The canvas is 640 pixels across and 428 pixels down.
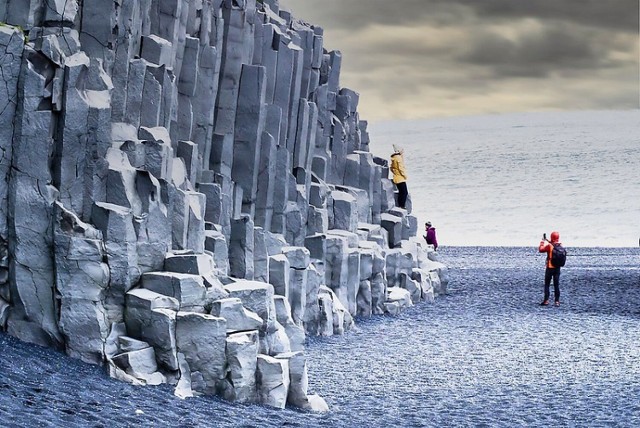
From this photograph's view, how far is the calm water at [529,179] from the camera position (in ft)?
237

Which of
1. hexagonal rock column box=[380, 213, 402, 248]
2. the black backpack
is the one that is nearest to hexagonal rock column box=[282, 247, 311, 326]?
Result: the black backpack

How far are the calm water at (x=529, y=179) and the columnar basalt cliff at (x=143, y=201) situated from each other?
49248mm

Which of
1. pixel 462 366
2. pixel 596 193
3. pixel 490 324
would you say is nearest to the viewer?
pixel 462 366

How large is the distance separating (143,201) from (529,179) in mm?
68807

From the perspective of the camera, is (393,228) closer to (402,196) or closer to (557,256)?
(402,196)

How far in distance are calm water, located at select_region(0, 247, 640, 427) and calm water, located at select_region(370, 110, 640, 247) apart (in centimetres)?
4104

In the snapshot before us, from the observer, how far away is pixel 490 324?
25172 mm

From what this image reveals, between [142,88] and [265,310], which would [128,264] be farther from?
[142,88]

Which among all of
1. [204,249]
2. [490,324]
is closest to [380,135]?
[490,324]

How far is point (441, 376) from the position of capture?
18.4 meters

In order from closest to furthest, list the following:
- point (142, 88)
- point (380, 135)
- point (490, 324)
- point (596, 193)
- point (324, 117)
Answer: point (142, 88), point (490, 324), point (324, 117), point (596, 193), point (380, 135)

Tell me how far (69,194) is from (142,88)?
2.78 metres

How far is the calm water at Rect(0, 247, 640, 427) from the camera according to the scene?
12.7 meters

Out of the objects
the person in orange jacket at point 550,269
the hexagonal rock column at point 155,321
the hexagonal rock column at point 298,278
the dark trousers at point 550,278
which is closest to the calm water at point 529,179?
the person in orange jacket at point 550,269
